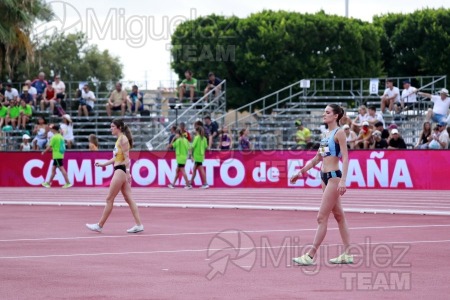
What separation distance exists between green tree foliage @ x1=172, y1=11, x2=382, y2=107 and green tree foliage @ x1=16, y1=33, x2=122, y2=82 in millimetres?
11081

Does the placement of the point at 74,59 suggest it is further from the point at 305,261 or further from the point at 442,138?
the point at 305,261

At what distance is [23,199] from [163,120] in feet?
43.5

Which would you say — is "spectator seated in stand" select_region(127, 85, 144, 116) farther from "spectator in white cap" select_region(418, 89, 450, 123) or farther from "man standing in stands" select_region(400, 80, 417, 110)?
"spectator in white cap" select_region(418, 89, 450, 123)

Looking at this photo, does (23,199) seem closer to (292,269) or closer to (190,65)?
(292,269)

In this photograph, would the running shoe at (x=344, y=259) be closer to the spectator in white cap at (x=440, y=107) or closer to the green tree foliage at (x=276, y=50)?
the spectator in white cap at (x=440, y=107)

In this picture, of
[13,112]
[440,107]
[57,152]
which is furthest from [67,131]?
[440,107]

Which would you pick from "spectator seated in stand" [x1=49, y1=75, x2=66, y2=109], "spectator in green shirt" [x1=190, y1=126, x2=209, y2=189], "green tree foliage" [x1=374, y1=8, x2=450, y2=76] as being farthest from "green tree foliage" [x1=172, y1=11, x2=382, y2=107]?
"spectator in green shirt" [x1=190, y1=126, x2=209, y2=189]

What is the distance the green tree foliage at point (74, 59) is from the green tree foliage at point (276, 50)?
436 inches

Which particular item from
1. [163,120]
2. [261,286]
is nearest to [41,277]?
[261,286]

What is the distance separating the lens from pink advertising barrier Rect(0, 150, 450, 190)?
3006 cm

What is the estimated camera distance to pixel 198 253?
1371cm

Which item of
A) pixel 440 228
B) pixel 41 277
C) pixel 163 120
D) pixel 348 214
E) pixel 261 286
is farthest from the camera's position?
pixel 163 120

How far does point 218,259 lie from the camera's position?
42.3 ft

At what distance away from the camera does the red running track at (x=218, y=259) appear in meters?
10.4
